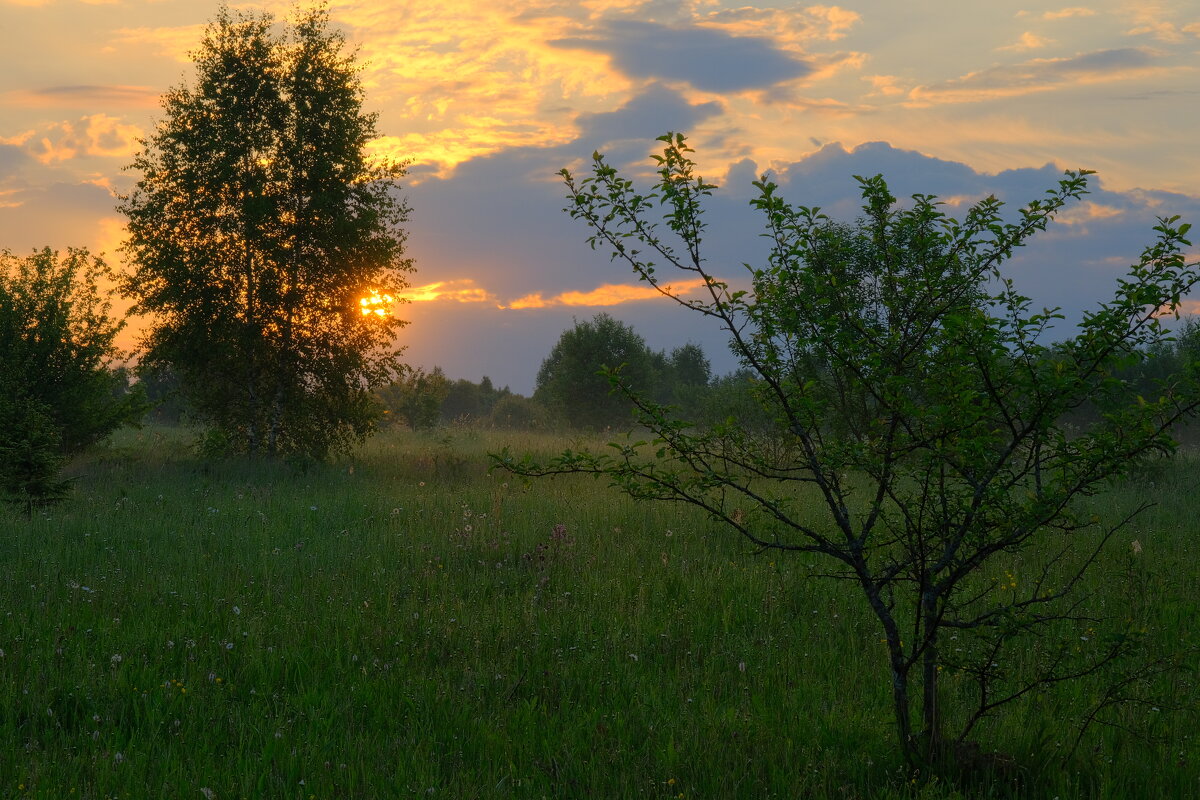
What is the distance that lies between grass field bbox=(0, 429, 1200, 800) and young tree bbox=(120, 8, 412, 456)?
31.7 feet

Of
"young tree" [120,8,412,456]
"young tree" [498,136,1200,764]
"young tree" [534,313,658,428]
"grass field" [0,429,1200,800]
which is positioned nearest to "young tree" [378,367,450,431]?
"young tree" [534,313,658,428]

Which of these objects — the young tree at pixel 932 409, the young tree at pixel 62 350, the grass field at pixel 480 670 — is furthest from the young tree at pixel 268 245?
the young tree at pixel 932 409

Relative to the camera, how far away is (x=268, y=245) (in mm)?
21125

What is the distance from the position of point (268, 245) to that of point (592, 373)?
27408 millimetres

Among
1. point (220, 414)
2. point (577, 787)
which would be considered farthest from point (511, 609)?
point (220, 414)

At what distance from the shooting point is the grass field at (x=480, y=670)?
17.6ft

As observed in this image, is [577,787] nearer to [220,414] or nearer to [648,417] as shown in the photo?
[648,417]

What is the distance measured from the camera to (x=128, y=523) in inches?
502

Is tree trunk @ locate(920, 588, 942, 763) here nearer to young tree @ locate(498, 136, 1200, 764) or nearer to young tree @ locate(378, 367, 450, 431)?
young tree @ locate(498, 136, 1200, 764)

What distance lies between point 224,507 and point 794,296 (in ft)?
39.3

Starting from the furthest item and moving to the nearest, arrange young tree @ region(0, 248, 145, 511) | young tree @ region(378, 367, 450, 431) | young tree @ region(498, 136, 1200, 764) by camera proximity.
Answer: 1. young tree @ region(378, 367, 450, 431)
2. young tree @ region(0, 248, 145, 511)
3. young tree @ region(498, 136, 1200, 764)

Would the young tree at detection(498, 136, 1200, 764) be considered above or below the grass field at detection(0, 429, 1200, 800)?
above

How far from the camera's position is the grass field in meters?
5.36

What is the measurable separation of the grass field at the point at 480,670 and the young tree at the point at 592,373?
113ft
